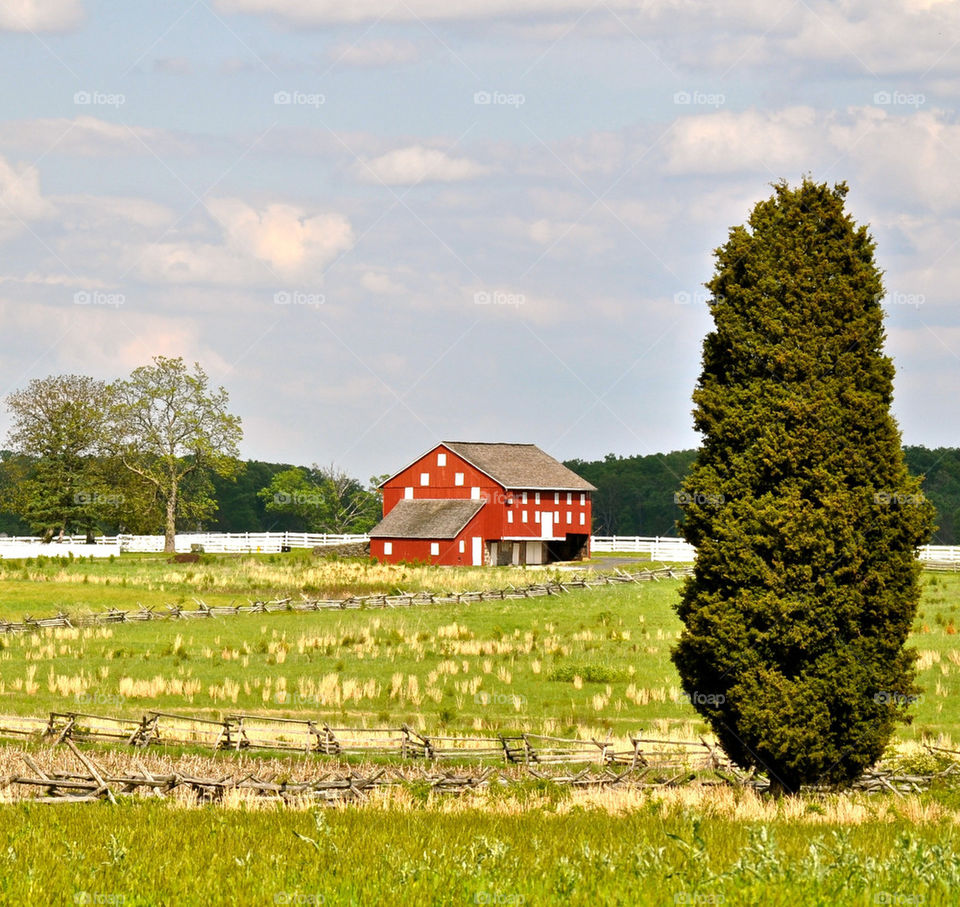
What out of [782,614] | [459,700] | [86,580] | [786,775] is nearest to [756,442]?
[782,614]

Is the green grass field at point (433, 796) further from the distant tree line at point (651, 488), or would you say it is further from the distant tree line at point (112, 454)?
the distant tree line at point (651, 488)

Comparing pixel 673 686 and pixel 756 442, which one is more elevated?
pixel 756 442

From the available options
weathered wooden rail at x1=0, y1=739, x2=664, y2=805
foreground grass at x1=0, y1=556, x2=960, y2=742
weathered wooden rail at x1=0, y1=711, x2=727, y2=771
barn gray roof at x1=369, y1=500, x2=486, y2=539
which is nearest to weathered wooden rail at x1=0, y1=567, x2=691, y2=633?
foreground grass at x1=0, y1=556, x2=960, y2=742

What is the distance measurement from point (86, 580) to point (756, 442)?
147 ft

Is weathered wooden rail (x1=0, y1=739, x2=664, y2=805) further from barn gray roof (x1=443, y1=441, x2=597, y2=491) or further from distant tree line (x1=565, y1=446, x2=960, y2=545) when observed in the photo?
distant tree line (x1=565, y1=446, x2=960, y2=545)

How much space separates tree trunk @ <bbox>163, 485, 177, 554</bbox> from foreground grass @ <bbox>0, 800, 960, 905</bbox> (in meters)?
73.6

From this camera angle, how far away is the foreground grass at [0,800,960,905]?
7.56 meters

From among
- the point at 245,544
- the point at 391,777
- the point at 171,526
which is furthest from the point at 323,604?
the point at 245,544

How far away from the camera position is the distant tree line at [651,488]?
13675cm

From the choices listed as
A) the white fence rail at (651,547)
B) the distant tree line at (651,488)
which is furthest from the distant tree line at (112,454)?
the distant tree line at (651,488)

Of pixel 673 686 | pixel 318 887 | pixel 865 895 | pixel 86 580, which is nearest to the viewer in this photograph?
pixel 865 895

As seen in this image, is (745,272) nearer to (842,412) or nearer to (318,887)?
(842,412)

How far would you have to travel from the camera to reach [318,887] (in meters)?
7.84

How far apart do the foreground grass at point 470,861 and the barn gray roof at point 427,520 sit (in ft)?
204
